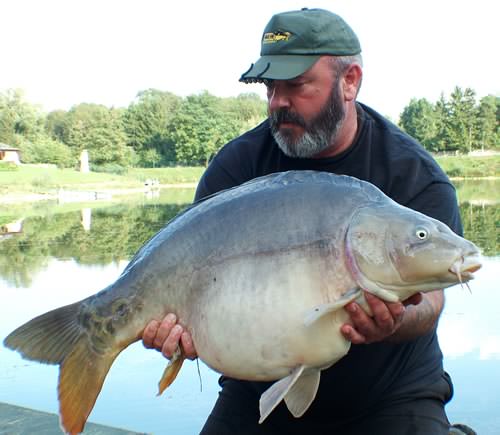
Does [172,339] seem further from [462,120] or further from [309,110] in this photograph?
[462,120]

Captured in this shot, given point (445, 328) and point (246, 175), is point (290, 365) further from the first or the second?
point (445, 328)

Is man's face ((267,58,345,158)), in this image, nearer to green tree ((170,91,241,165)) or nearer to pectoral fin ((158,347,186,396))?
pectoral fin ((158,347,186,396))

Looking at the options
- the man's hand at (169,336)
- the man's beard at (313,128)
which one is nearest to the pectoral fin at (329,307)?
the man's hand at (169,336)

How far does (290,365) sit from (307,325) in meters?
0.16

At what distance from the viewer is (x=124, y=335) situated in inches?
90.2

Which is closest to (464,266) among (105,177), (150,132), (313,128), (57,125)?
(313,128)

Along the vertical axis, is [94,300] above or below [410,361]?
above

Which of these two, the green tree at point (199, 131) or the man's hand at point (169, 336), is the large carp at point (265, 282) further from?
the green tree at point (199, 131)

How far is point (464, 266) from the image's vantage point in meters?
1.85

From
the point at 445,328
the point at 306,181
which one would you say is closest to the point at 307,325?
A: the point at 306,181

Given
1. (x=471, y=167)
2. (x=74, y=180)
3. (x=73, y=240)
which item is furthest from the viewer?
(x=471, y=167)

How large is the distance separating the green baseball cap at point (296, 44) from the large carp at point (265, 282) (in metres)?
0.61

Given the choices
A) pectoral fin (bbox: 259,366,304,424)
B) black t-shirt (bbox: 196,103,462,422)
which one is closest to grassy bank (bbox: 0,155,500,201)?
black t-shirt (bbox: 196,103,462,422)

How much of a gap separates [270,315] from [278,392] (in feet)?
0.75
